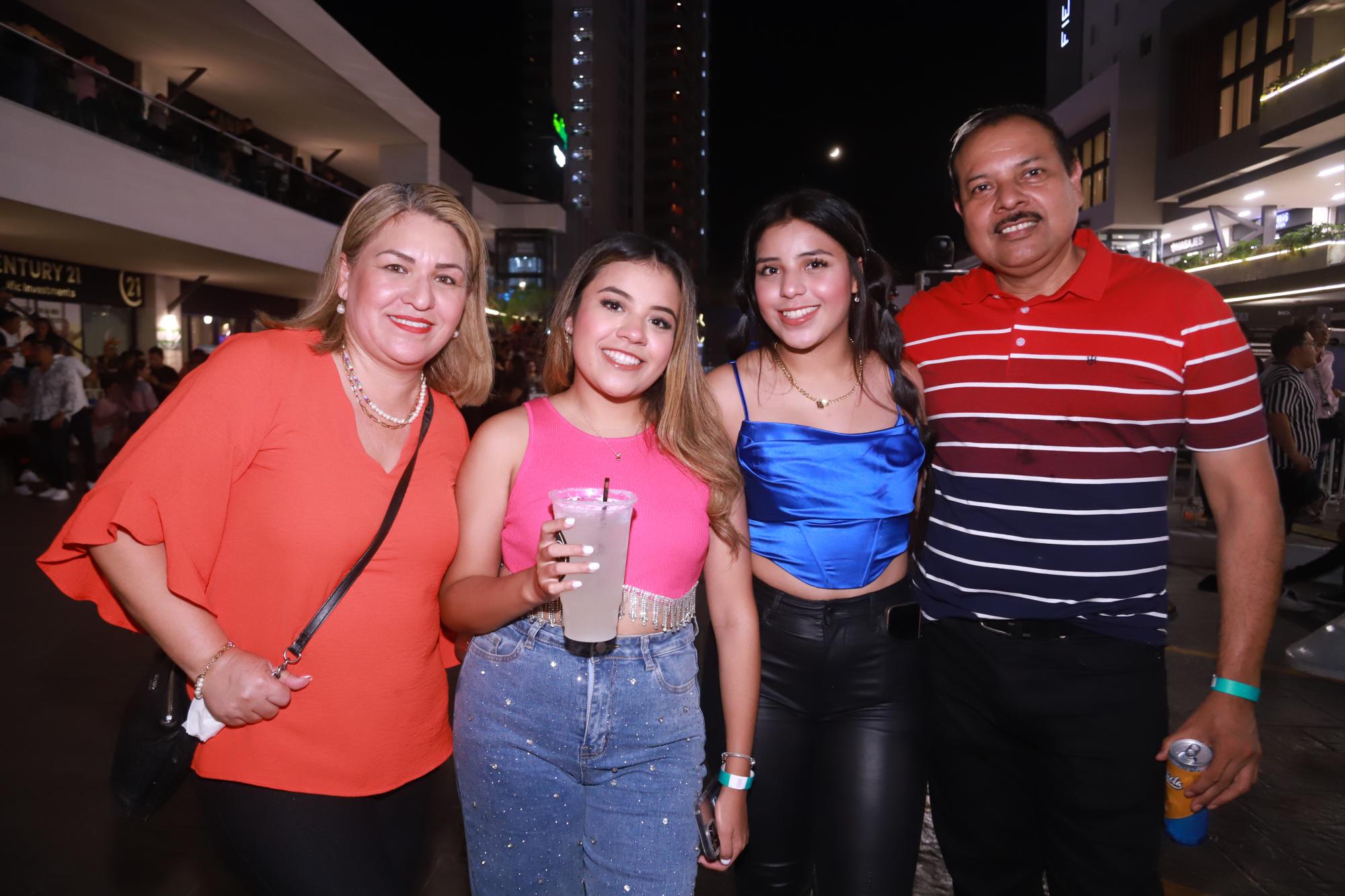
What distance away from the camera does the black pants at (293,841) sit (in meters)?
1.73

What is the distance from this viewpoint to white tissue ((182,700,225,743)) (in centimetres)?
171

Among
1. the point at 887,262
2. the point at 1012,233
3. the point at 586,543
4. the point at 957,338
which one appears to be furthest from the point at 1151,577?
the point at 586,543

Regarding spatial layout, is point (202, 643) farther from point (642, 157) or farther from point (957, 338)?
point (642, 157)

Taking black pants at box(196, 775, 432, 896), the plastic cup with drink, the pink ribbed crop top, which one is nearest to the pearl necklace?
the pink ribbed crop top

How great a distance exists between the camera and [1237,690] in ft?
6.62

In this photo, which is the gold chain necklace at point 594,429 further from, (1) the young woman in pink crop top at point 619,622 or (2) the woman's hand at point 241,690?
(2) the woman's hand at point 241,690

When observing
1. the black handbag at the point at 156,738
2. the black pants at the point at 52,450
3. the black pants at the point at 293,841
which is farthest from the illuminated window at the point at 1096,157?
the black handbag at the point at 156,738

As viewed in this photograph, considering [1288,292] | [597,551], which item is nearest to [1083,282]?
[597,551]

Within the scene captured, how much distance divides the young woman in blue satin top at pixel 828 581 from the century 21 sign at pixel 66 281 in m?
14.9

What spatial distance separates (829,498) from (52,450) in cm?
1175

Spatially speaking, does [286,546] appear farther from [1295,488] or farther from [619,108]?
[619,108]

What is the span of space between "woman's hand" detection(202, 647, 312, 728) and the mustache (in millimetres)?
2163

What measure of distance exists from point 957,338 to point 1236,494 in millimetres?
809

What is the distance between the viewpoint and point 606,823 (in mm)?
1866
